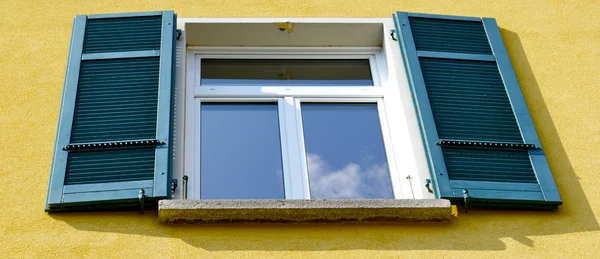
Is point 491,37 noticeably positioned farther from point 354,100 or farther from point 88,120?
point 88,120

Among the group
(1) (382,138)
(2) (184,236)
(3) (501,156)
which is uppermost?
(1) (382,138)

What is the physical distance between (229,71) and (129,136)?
107 centimetres

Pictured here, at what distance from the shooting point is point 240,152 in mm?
4605

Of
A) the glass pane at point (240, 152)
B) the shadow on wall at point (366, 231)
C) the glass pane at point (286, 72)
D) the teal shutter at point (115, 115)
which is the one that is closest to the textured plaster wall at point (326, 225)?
the shadow on wall at point (366, 231)

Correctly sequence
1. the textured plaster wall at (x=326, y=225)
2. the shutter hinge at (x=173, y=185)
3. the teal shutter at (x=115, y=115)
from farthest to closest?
the shutter hinge at (x=173, y=185)
the teal shutter at (x=115, y=115)
the textured plaster wall at (x=326, y=225)

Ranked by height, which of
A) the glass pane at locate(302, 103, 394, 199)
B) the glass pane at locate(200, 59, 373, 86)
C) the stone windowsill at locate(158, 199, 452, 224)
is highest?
the glass pane at locate(200, 59, 373, 86)

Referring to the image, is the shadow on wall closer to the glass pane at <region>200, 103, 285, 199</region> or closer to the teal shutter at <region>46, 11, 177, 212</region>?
the teal shutter at <region>46, 11, 177, 212</region>

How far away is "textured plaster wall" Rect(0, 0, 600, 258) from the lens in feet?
12.6

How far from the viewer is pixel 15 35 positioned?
16.5 ft

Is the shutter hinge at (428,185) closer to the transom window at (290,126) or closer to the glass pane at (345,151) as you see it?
the transom window at (290,126)

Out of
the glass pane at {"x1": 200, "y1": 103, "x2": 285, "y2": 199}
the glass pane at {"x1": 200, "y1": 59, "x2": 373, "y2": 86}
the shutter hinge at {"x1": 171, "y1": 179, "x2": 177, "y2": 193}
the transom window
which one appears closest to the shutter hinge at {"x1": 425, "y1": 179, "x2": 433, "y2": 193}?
the transom window

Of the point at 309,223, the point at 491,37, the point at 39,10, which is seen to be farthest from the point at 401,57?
the point at 39,10

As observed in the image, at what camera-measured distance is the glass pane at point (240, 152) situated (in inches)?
173

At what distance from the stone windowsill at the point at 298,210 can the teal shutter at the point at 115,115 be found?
0.16 m
